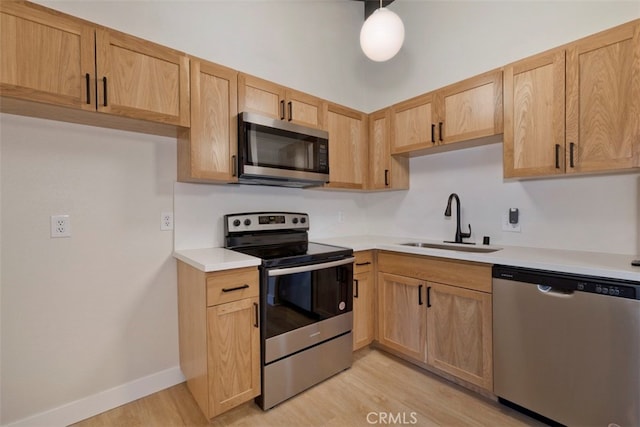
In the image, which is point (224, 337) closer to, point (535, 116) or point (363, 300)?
point (363, 300)

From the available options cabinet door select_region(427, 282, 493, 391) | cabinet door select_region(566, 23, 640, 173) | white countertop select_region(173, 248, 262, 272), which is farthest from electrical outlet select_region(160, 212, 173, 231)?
cabinet door select_region(566, 23, 640, 173)

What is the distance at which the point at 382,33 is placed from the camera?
2.05 meters

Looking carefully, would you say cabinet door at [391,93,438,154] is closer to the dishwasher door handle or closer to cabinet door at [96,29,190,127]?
the dishwasher door handle

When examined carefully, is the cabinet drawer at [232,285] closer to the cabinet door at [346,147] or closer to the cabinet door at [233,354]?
the cabinet door at [233,354]

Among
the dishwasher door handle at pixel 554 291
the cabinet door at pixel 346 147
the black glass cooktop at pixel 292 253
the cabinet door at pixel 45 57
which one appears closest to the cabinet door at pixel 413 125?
the cabinet door at pixel 346 147

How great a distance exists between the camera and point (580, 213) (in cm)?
183

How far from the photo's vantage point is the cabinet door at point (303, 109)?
7.22ft

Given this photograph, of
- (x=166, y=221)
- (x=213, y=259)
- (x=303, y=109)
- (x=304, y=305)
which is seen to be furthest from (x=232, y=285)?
(x=303, y=109)

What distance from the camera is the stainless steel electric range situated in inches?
67.1

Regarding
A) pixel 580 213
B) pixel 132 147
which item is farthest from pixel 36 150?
pixel 580 213

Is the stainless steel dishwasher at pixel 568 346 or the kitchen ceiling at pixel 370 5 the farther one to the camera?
the kitchen ceiling at pixel 370 5

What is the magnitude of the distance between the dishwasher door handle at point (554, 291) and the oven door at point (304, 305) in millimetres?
1115

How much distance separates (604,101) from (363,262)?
1.72 metres

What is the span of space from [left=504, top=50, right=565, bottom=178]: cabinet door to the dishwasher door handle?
689 millimetres
